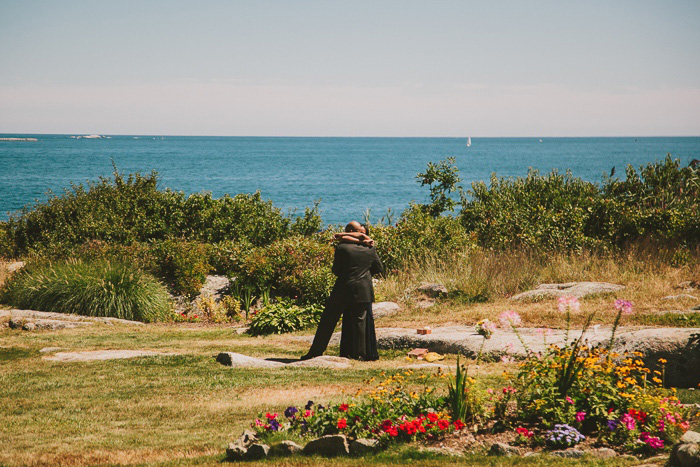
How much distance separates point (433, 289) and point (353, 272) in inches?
199

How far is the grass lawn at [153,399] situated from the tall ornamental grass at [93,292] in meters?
2.17

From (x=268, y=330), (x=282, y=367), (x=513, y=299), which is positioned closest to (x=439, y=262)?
(x=513, y=299)

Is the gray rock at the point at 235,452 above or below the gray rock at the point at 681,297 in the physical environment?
below

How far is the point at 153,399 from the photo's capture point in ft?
25.9

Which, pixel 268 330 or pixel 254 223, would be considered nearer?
pixel 268 330

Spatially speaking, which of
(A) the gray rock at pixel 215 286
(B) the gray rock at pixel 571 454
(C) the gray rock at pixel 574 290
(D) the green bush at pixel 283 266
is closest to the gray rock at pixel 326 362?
(B) the gray rock at pixel 571 454

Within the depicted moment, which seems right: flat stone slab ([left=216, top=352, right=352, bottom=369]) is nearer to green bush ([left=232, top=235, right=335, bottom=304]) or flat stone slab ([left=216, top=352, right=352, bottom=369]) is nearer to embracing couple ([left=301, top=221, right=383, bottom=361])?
embracing couple ([left=301, top=221, right=383, bottom=361])

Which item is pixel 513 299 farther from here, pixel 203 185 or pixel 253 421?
pixel 203 185

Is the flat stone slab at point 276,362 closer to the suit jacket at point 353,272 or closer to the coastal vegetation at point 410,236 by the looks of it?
the suit jacket at point 353,272

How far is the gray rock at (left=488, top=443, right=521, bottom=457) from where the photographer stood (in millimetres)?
5520

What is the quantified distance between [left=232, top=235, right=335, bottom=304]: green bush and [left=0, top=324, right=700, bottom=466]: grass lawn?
127 inches

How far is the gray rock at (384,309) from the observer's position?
44.1 ft

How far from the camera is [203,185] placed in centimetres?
7256

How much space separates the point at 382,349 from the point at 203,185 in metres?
64.3
